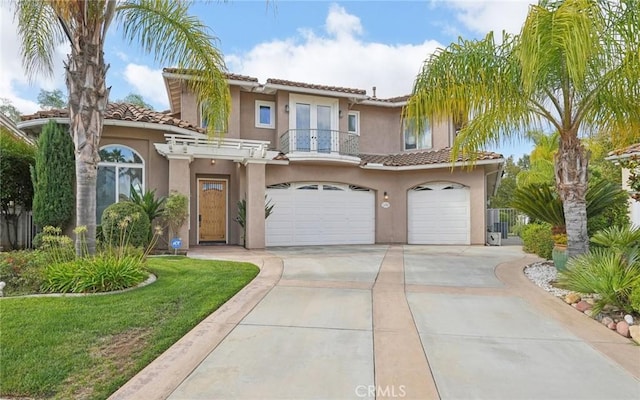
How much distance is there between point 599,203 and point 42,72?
47.3ft

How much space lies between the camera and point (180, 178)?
1284 centimetres

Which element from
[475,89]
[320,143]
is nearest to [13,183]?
[320,143]

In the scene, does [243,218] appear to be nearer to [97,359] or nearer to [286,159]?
[286,159]

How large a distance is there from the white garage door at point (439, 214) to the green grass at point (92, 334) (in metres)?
12.1

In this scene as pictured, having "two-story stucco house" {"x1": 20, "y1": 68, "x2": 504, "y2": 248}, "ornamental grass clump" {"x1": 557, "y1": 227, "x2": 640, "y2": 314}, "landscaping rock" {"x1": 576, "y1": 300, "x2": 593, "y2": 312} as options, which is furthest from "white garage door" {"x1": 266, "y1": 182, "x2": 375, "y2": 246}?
"landscaping rock" {"x1": 576, "y1": 300, "x2": 593, "y2": 312}

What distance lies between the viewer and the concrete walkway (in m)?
3.49

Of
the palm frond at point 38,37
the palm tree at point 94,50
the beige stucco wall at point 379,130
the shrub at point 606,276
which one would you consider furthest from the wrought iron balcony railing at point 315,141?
the shrub at point 606,276

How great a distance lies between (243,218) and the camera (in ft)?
46.9

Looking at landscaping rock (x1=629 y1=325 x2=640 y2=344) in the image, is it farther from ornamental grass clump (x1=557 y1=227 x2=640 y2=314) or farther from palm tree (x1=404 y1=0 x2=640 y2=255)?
palm tree (x1=404 y1=0 x2=640 y2=255)

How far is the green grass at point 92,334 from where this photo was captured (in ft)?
11.5

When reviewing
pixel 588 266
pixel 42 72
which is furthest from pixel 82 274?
pixel 588 266

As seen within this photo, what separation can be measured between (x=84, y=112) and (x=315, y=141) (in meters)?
10.7

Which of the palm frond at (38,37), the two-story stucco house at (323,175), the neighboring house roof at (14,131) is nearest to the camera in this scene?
the palm frond at (38,37)

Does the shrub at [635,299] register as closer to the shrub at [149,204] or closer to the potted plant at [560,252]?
the potted plant at [560,252]
